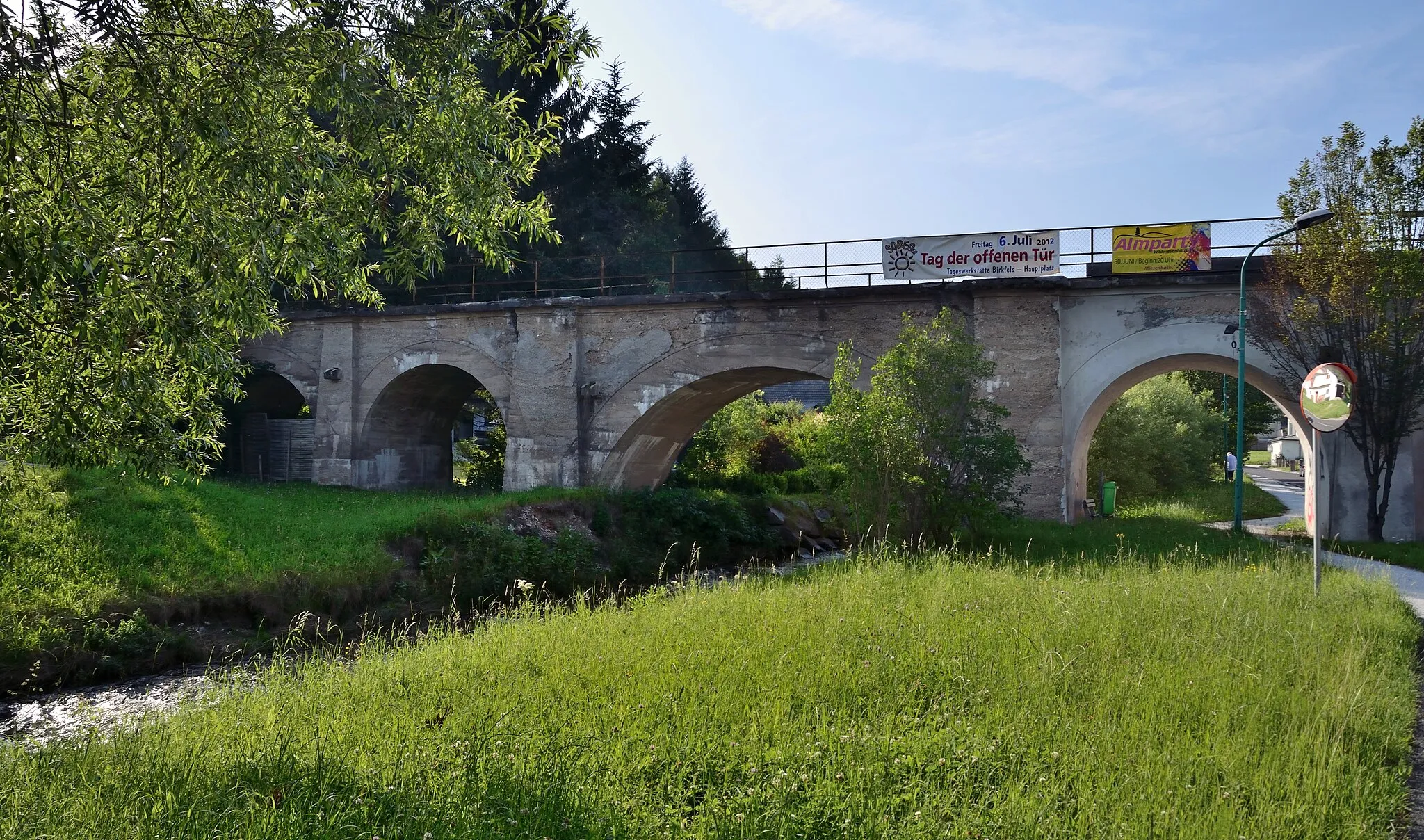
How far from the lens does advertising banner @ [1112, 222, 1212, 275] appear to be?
52.4ft

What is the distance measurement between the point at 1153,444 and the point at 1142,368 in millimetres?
13523

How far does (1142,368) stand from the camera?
16.5 m

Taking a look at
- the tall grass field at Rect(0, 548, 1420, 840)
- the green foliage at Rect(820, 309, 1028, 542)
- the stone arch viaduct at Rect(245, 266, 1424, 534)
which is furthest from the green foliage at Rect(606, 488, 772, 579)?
the tall grass field at Rect(0, 548, 1420, 840)

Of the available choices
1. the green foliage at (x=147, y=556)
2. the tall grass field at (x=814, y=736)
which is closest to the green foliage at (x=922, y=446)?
the tall grass field at (x=814, y=736)

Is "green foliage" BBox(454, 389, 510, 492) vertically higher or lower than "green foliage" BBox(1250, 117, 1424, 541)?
lower

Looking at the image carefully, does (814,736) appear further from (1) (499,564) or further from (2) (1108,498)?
(2) (1108,498)

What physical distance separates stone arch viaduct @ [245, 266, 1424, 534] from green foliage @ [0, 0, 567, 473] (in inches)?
464

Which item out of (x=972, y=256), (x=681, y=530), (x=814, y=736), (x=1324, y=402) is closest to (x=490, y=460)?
(x=681, y=530)

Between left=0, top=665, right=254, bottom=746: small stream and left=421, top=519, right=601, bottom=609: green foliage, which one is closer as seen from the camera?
left=0, top=665, right=254, bottom=746: small stream

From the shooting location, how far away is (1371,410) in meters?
15.1

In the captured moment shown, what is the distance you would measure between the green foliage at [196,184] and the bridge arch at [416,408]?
14370 mm

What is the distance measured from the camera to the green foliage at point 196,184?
489 cm

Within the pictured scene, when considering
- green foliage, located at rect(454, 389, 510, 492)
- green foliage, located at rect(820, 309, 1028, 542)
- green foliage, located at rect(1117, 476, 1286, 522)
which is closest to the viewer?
green foliage, located at rect(820, 309, 1028, 542)

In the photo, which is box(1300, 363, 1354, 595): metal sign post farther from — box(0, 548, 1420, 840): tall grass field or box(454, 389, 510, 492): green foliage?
box(454, 389, 510, 492): green foliage
